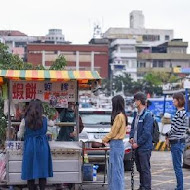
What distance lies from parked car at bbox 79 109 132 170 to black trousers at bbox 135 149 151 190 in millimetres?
834

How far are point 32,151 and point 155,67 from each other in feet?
331

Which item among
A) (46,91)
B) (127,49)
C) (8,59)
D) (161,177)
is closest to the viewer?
(46,91)

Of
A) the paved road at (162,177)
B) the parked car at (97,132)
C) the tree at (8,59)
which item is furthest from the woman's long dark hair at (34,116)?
the tree at (8,59)

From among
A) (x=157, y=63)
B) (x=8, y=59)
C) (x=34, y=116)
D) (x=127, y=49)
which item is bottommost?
(x=34, y=116)

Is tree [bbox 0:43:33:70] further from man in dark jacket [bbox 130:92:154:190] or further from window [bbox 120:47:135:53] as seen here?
window [bbox 120:47:135:53]

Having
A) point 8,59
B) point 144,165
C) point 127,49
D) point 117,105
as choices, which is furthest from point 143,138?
point 127,49

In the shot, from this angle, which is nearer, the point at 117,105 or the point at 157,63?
the point at 117,105

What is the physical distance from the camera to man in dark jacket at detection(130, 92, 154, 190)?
935 cm

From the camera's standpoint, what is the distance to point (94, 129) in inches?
512

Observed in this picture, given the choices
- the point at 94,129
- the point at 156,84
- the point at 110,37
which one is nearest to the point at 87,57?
the point at 110,37

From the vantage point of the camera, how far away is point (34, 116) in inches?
333

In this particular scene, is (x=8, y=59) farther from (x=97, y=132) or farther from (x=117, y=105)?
(x=117, y=105)

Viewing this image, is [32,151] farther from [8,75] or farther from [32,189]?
[8,75]

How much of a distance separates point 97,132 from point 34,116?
451 cm
